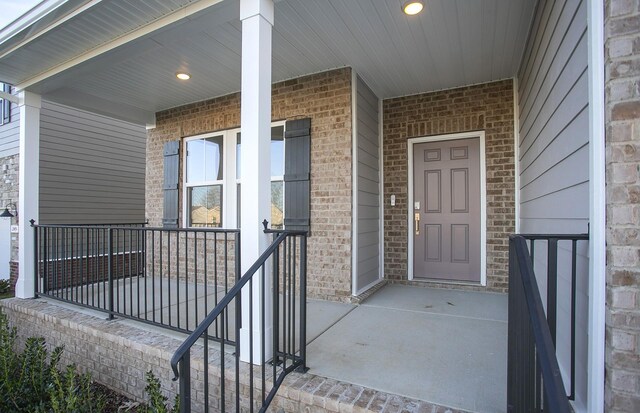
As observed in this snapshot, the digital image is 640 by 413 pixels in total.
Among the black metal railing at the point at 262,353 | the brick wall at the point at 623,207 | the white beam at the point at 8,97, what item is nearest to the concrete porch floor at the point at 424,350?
the black metal railing at the point at 262,353

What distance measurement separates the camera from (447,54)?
3.41m

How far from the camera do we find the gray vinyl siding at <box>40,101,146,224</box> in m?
6.45

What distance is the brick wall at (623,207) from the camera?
1.25m

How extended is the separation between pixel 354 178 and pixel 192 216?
2.76m

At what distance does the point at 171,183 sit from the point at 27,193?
1732 millimetres

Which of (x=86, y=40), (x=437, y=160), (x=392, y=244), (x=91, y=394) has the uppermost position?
(x=86, y=40)

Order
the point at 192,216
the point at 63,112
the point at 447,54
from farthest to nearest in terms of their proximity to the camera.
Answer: the point at 63,112 → the point at 192,216 → the point at 447,54

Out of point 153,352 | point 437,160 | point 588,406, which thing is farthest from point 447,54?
point 153,352

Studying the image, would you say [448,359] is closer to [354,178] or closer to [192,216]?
[354,178]

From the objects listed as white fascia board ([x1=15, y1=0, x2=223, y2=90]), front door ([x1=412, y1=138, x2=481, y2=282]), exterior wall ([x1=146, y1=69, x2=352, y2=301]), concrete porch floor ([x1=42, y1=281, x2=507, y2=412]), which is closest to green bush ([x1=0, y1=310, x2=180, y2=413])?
concrete porch floor ([x1=42, y1=281, x2=507, y2=412])

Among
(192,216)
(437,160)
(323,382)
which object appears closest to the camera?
(323,382)

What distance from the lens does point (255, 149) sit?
217 cm

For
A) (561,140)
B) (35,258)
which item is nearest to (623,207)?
(561,140)

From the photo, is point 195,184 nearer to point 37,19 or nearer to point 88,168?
point 37,19
